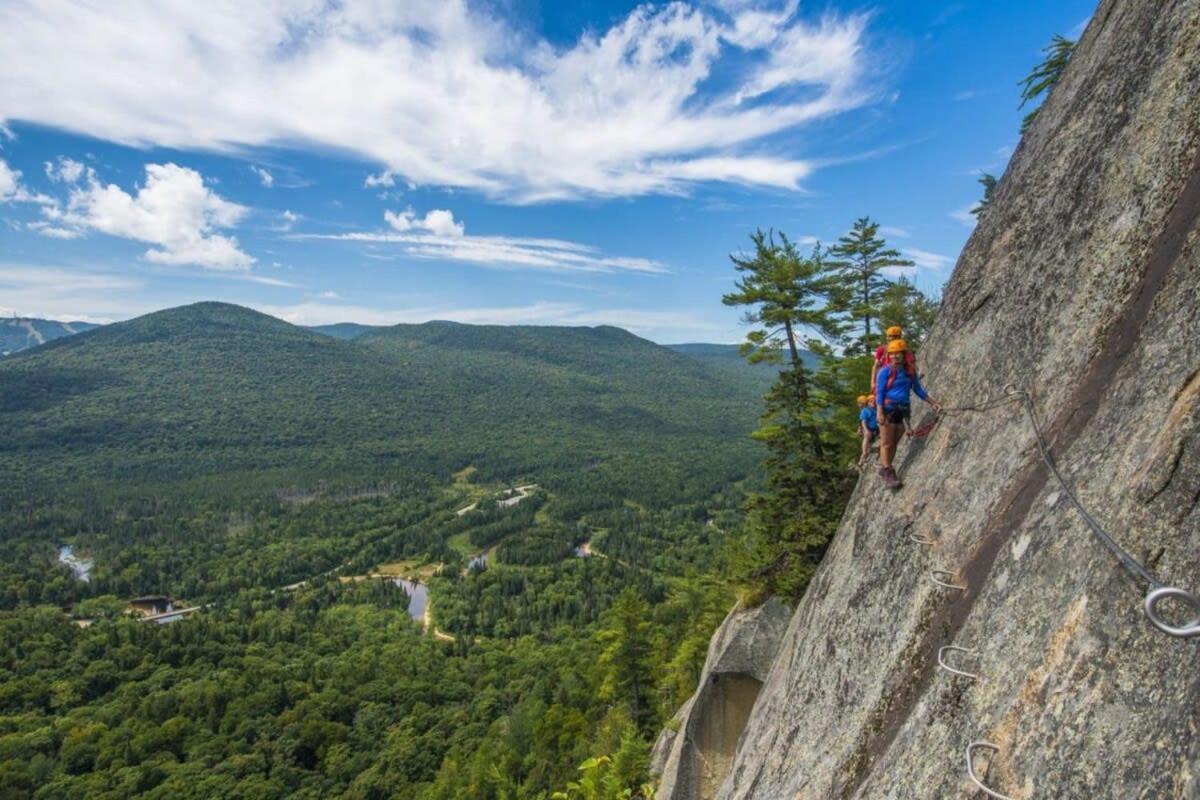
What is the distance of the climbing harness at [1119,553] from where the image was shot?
326 centimetres

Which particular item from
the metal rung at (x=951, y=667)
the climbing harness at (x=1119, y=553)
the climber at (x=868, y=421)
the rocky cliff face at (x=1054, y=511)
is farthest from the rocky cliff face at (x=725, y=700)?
the metal rung at (x=951, y=667)

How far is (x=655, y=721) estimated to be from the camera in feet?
107

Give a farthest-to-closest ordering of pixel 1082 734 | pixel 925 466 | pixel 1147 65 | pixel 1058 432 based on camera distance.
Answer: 1. pixel 925 466
2. pixel 1147 65
3. pixel 1058 432
4. pixel 1082 734

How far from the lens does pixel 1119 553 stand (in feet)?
13.4

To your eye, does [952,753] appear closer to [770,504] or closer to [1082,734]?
[1082,734]

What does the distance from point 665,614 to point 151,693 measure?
65.8 m

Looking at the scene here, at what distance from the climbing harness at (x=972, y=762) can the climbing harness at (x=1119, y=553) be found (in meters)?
1.70

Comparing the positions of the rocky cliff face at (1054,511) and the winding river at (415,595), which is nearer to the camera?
the rocky cliff face at (1054,511)

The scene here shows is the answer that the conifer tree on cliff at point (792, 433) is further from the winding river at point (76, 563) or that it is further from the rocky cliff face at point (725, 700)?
the winding river at point (76, 563)

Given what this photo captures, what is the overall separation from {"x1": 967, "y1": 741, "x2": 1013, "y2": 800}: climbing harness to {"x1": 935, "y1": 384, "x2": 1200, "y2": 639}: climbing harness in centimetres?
170

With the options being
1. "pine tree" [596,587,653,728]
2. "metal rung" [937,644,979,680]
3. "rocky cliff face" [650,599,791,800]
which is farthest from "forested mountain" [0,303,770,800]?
"metal rung" [937,644,979,680]

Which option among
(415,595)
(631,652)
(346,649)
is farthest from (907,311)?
(415,595)

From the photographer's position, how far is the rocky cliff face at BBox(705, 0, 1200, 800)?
406cm

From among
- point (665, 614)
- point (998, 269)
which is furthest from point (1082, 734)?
point (665, 614)
